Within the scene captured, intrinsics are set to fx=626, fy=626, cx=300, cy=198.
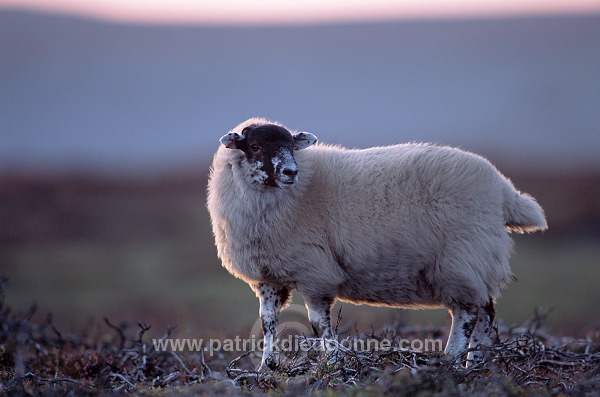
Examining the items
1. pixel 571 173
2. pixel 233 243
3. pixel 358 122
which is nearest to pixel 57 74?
pixel 358 122

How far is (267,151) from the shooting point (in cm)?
616

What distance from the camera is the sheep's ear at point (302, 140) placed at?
21.5 feet

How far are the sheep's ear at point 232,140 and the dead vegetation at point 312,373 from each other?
2.12 metres

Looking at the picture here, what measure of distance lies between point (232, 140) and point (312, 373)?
245 cm

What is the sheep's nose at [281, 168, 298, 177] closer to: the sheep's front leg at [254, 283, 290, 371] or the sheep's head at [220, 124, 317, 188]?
the sheep's head at [220, 124, 317, 188]

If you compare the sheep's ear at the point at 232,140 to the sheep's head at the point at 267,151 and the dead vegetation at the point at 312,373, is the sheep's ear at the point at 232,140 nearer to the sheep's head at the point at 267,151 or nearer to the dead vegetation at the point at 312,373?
the sheep's head at the point at 267,151

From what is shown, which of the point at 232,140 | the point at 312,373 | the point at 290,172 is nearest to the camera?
the point at 312,373

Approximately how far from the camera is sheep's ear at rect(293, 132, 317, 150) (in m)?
6.54

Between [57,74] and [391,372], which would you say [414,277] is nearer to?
[391,372]

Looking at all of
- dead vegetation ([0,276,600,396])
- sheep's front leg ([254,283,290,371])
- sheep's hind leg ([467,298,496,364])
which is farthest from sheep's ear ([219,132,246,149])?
sheep's hind leg ([467,298,496,364])

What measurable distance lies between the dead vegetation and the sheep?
0.54 meters

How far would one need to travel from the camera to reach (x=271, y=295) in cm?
644

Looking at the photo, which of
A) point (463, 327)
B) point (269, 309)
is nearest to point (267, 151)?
point (269, 309)

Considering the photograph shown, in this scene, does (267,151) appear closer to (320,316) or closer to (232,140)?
(232,140)
